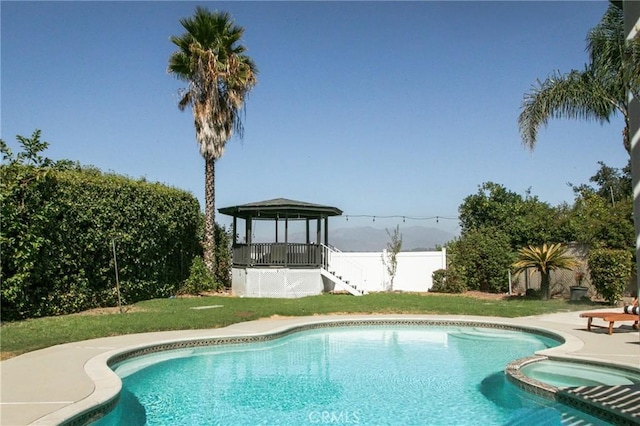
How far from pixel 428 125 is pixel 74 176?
14.9 m

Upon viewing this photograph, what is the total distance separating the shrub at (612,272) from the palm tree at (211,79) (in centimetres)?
1397

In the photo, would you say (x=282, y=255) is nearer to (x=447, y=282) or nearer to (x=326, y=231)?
(x=326, y=231)

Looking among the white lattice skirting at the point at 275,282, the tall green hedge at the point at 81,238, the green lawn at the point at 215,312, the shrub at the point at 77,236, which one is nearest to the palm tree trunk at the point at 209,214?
the white lattice skirting at the point at 275,282

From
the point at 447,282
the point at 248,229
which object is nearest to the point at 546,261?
the point at 447,282

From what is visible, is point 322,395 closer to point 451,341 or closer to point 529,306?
point 451,341

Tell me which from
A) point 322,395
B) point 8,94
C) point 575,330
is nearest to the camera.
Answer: point 322,395

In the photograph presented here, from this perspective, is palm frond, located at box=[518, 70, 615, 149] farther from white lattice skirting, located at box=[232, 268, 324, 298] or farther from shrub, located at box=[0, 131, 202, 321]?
shrub, located at box=[0, 131, 202, 321]

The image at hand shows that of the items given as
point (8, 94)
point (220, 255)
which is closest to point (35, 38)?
point (8, 94)

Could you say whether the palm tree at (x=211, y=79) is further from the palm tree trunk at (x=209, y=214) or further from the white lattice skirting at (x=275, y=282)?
the white lattice skirting at (x=275, y=282)

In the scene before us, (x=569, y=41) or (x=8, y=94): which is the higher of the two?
(x=569, y=41)

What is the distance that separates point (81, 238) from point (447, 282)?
14239 millimetres

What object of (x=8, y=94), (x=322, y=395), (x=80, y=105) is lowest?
(x=322, y=395)

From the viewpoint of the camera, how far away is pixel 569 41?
16.3m

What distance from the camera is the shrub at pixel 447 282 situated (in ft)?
73.2
